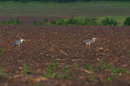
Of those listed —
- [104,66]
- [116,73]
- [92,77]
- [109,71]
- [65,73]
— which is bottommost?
[104,66]

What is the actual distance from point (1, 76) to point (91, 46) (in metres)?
9.42

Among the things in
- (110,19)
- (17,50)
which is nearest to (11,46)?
(17,50)

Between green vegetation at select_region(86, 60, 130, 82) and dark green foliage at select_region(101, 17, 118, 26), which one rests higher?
green vegetation at select_region(86, 60, 130, 82)

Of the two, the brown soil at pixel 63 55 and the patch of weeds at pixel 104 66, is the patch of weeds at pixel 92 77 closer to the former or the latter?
the brown soil at pixel 63 55

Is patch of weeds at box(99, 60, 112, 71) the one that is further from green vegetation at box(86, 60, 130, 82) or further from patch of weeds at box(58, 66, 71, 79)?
patch of weeds at box(58, 66, 71, 79)

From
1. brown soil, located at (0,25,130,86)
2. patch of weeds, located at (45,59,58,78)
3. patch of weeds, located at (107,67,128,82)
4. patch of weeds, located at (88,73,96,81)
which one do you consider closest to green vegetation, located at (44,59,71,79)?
patch of weeds, located at (45,59,58,78)

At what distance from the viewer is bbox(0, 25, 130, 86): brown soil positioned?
995cm

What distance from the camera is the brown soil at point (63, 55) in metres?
9.95

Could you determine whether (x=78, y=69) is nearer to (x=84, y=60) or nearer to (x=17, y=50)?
(x=84, y=60)

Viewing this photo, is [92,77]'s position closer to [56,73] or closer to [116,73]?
[56,73]

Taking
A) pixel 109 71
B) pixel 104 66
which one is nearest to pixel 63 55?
pixel 104 66

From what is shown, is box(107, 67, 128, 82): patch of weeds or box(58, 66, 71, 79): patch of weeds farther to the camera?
box(107, 67, 128, 82): patch of weeds

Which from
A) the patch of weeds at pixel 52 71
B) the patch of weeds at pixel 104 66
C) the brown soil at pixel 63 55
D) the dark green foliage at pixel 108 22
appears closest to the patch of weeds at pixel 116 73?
the brown soil at pixel 63 55

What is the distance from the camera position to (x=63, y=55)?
16.1 metres
